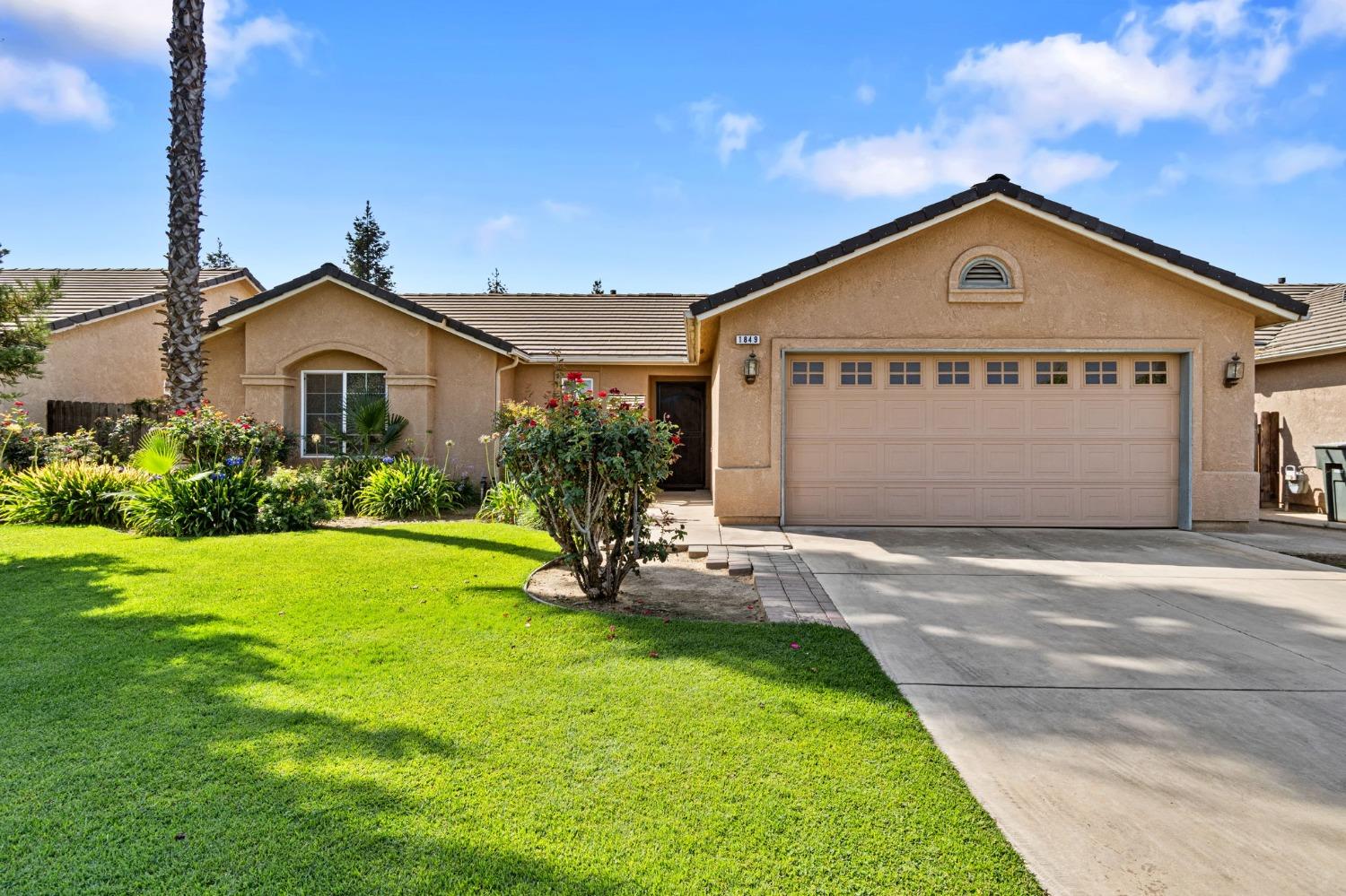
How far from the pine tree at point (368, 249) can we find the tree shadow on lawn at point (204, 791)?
40019 mm

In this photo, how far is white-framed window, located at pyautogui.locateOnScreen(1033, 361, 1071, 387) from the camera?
10.4m

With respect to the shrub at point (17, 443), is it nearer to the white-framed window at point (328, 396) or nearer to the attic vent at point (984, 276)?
the white-framed window at point (328, 396)

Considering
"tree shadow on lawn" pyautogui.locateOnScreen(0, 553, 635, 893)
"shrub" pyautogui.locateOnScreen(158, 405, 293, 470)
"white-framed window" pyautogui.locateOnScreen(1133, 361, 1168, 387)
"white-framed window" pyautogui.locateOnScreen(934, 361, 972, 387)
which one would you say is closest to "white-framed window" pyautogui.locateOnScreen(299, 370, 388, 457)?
"shrub" pyautogui.locateOnScreen(158, 405, 293, 470)

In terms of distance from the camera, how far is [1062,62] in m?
11.2

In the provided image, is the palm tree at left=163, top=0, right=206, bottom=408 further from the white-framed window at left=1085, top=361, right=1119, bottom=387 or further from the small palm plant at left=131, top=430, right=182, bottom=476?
the white-framed window at left=1085, top=361, right=1119, bottom=387

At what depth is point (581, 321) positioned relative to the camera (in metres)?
18.3

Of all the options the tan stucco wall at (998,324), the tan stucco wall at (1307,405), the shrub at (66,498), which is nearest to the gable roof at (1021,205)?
the tan stucco wall at (998,324)

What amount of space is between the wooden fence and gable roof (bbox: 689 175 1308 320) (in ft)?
41.8

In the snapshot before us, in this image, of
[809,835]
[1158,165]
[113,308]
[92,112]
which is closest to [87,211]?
[113,308]

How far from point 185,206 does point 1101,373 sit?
14.8 m

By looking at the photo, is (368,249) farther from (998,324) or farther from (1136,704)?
(1136,704)

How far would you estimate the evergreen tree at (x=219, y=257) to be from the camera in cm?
5562

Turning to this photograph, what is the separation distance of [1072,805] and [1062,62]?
40.7 ft

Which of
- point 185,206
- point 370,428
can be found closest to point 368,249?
point 185,206
